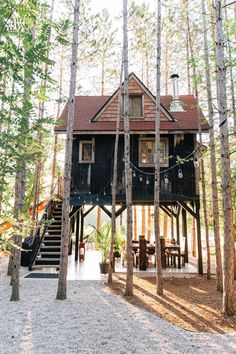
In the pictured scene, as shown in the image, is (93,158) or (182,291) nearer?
(182,291)

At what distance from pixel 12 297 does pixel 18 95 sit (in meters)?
5.98

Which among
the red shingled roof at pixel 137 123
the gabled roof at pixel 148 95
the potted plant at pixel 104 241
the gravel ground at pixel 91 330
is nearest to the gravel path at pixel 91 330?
the gravel ground at pixel 91 330

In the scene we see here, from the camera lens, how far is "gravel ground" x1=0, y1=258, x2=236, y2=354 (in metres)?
4.11

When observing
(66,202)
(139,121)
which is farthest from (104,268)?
(139,121)

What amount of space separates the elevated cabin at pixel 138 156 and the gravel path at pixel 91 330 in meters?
5.28

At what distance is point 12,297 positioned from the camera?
6613 millimetres

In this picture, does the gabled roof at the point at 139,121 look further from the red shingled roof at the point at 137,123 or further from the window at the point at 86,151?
the window at the point at 86,151

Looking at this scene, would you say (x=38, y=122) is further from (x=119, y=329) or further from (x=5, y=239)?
(x=119, y=329)

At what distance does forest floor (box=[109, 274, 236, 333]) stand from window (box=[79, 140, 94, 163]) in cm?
553

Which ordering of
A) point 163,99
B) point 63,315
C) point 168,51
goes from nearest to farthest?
point 63,315
point 163,99
point 168,51

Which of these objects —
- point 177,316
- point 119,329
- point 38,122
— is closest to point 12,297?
point 119,329

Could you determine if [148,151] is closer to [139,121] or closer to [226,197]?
[139,121]

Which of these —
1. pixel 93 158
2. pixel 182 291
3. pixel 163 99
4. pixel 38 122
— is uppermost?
pixel 163 99

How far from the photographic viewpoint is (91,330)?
4.79 meters
